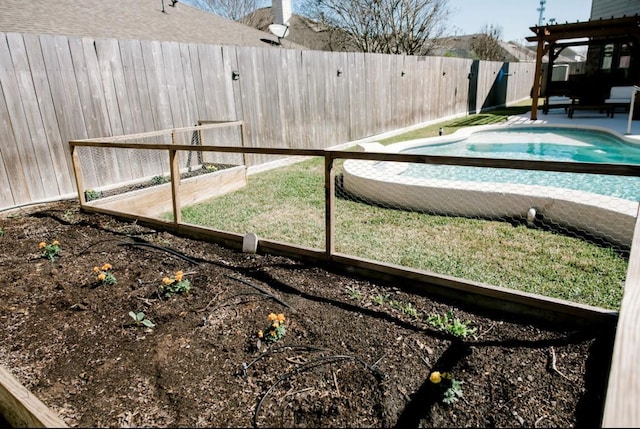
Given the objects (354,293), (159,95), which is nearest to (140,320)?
(354,293)

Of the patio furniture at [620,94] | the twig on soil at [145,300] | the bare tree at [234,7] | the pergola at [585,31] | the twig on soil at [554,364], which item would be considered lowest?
the twig on soil at [554,364]

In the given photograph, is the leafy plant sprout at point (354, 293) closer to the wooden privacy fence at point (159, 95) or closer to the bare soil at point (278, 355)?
the bare soil at point (278, 355)

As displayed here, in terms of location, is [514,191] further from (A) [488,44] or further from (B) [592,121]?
(A) [488,44]

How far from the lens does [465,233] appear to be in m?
3.90

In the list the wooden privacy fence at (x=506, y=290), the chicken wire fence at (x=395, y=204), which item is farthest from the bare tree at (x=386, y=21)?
the wooden privacy fence at (x=506, y=290)

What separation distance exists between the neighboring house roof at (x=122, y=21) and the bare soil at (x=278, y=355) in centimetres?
656

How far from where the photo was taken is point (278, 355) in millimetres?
2012

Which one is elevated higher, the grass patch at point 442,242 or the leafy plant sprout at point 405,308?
the leafy plant sprout at point 405,308

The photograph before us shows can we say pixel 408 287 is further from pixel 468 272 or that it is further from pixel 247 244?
pixel 247 244

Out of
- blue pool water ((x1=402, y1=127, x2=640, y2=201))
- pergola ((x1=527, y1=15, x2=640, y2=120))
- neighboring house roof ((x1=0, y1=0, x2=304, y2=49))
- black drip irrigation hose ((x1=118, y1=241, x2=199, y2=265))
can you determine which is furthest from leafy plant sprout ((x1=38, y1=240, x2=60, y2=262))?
pergola ((x1=527, y1=15, x2=640, y2=120))

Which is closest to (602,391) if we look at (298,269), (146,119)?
(298,269)

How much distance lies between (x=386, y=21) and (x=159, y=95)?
16462 mm

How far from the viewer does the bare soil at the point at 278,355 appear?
1.66 meters

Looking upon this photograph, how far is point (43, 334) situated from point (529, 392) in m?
2.50
